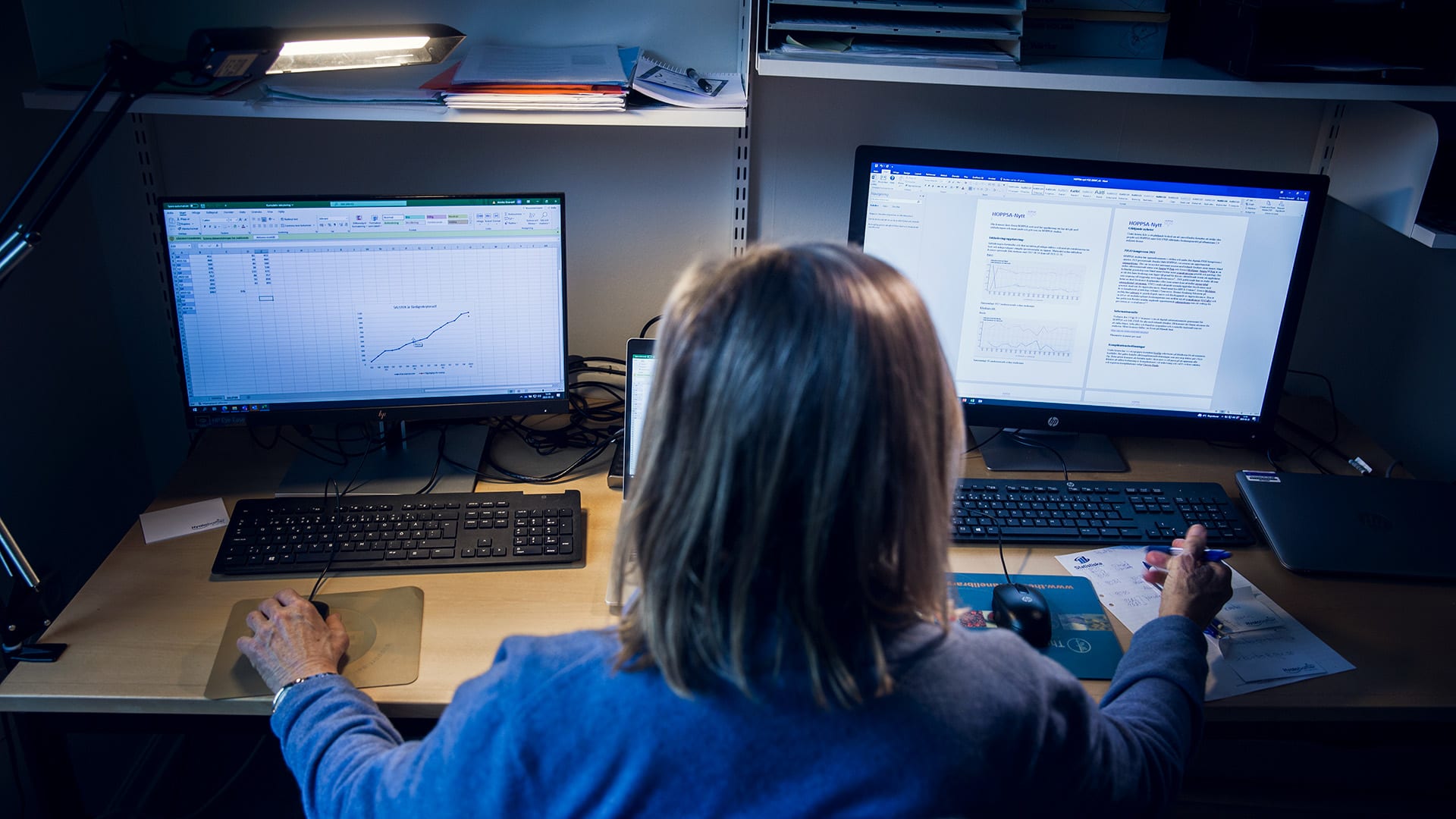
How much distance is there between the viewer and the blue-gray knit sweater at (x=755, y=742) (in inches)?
28.7

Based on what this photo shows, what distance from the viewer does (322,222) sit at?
139 cm

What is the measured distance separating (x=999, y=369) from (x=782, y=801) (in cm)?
95

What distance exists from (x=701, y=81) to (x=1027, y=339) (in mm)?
611

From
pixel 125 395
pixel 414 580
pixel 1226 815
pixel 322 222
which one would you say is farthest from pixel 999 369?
pixel 125 395

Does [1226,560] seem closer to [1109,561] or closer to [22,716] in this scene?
[1109,561]

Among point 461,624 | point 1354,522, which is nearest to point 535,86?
point 461,624

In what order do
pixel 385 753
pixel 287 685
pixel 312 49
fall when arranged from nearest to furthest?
pixel 385 753 → pixel 287 685 → pixel 312 49

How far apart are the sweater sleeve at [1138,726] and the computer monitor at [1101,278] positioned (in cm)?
47

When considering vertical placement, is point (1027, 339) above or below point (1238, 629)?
above

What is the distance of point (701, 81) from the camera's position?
1.49m

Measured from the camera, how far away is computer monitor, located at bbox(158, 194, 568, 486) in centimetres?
139

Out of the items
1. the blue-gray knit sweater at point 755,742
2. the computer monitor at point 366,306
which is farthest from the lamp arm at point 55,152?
the blue-gray knit sweater at point 755,742

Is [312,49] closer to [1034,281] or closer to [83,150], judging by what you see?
[83,150]

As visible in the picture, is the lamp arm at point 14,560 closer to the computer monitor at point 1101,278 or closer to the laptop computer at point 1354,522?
the computer monitor at point 1101,278
